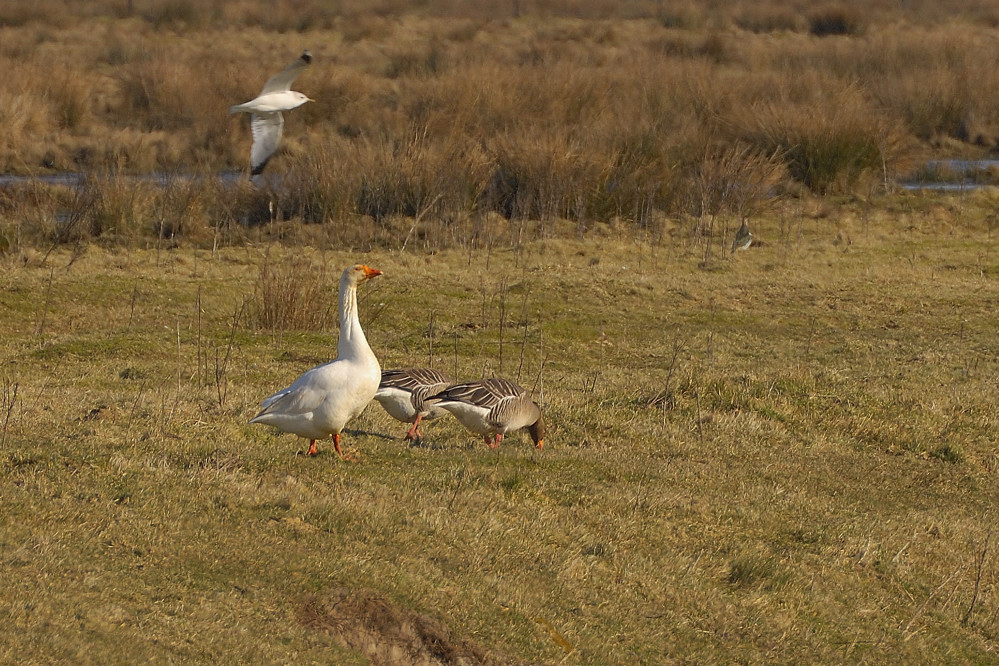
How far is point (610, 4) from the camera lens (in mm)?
70812

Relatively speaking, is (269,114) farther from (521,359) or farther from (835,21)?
(835,21)

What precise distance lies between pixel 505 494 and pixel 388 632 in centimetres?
223

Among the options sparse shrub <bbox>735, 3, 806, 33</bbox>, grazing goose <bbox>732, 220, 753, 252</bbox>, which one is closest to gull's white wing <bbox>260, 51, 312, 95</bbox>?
grazing goose <bbox>732, 220, 753, 252</bbox>

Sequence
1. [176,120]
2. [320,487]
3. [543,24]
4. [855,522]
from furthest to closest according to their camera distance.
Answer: [543,24], [176,120], [855,522], [320,487]

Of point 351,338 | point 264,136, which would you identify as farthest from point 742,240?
point 351,338

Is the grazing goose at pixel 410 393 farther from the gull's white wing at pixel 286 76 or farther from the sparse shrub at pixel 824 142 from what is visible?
the sparse shrub at pixel 824 142

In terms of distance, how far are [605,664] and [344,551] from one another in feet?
4.80

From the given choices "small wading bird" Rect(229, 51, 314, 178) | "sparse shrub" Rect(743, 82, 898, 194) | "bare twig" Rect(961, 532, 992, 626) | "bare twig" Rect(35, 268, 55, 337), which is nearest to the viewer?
"bare twig" Rect(961, 532, 992, 626)

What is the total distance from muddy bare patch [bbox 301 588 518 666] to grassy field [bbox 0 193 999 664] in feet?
0.05

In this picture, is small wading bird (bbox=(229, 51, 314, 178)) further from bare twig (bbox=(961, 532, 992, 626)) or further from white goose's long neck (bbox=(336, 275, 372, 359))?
bare twig (bbox=(961, 532, 992, 626))

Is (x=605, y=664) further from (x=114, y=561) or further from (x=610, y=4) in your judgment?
(x=610, y=4)

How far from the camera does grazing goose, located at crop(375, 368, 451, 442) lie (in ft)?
31.5

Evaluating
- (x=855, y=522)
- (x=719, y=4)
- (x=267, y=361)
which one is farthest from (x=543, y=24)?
(x=855, y=522)

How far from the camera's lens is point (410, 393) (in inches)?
379
